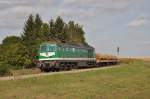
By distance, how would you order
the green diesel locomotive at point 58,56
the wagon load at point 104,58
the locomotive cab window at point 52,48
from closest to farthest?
1. the green diesel locomotive at point 58,56
2. the locomotive cab window at point 52,48
3. the wagon load at point 104,58

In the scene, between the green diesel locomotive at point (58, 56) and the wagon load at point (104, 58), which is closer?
the green diesel locomotive at point (58, 56)

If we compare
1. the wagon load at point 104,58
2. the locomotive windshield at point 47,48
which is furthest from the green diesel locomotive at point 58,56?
the wagon load at point 104,58

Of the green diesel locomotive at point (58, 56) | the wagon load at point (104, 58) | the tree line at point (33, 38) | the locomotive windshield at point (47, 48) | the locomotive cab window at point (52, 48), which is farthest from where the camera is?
the wagon load at point (104, 58)

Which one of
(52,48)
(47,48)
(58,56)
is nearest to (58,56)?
(58,56)

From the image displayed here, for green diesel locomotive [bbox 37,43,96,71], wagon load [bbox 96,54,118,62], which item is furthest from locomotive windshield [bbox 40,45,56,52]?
wagon load [bbox 96,54,118,62]

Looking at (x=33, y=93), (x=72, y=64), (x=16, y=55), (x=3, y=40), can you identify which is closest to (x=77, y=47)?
(x=72, y=64)

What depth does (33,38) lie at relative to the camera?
8006cm

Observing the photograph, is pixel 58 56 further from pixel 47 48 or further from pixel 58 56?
pixel 47 48

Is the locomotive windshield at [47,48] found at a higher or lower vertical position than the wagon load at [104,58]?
higher

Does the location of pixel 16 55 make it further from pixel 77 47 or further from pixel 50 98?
pixel 50 98

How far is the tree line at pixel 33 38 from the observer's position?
59.9 meters

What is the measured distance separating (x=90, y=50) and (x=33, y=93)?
124 ft

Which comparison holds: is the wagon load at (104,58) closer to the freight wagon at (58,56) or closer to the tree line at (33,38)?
the tree line at (33,38)

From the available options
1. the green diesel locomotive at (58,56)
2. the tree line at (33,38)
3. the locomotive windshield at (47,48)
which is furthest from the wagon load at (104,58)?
the locomotive windshield at (47,48)
